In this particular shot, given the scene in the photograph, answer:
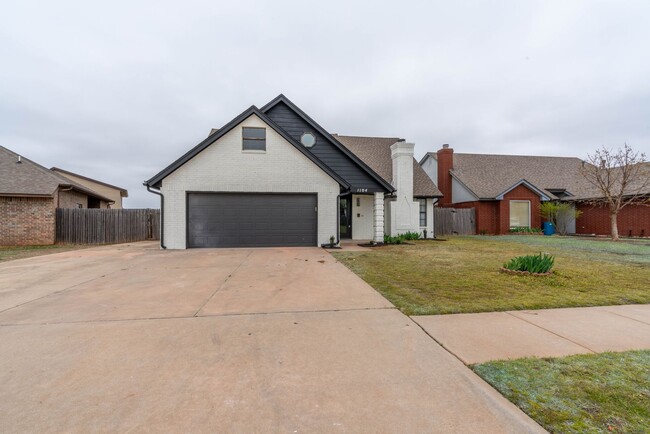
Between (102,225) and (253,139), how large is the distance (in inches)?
409

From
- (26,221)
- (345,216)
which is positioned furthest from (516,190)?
(26,221)

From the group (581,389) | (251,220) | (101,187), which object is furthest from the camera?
(101,187)

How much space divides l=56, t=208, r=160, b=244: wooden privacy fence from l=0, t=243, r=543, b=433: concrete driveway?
12.1m

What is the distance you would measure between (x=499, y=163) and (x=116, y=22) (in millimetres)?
28610

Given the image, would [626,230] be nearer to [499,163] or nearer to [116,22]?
[499,163]

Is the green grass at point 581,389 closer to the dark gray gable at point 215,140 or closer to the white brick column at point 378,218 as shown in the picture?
the dark gray gable at point 215,140

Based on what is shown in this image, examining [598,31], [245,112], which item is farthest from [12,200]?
[598,31]

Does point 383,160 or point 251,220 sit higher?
point 383,160

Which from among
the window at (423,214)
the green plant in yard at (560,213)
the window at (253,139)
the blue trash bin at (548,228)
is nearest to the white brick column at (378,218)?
the window at (423,214)

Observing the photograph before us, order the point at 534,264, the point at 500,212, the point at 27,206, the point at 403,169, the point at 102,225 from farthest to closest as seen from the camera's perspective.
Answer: the point at 500,212 → the point at 403,169 → the point at 102,225 → the point at 27,206 → the point at 534,264

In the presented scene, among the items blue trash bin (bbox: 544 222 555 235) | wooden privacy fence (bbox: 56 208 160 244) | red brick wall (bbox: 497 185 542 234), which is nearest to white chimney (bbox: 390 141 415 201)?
red brick wall (bbox: 497 185 542 234)

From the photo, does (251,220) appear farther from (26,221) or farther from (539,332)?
(26,221)

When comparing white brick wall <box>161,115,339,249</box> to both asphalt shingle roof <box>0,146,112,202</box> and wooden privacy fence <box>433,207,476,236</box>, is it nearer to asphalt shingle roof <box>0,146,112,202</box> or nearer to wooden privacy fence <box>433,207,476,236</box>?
asphalt shingle roof <box>0,146,112,202</box>

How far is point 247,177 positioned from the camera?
12078mm
